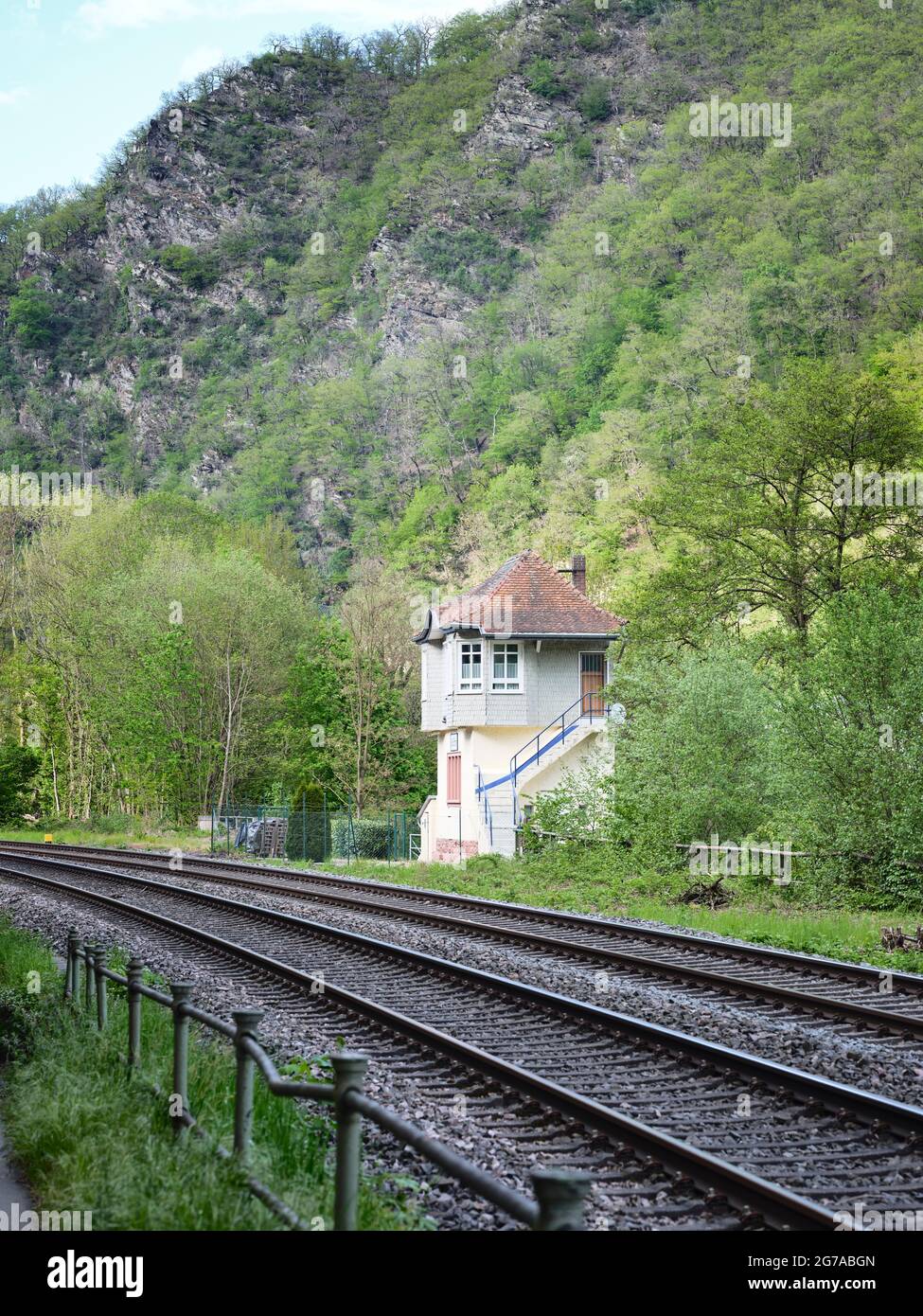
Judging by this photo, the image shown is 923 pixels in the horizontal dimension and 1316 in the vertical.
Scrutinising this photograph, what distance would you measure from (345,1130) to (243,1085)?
163 centimetres

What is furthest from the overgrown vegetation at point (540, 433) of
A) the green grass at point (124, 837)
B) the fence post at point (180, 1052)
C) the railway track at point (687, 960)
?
the fence post at point (180, 1052)

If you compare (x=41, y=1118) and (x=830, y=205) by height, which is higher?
(x=830, y=205)

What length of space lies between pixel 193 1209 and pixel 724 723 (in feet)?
72.5

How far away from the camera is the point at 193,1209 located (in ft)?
19.2

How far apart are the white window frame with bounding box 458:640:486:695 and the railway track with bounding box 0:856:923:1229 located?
83.0ft

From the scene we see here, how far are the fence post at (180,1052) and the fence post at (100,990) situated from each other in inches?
108

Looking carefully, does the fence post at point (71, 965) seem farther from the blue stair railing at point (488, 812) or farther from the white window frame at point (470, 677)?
the white window frame at point (470, 677)

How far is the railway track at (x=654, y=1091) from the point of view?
22.7 feet

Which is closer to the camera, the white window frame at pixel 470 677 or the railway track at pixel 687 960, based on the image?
the railway track at pixel 687 960

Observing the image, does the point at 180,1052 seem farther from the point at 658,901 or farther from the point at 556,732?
A: the point at 556,732

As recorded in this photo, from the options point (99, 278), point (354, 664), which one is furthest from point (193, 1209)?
point (99, 278)

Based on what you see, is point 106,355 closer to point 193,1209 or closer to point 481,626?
point 481,626

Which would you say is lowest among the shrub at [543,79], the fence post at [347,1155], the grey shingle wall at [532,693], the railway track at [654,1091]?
the railway track at [654,1091]

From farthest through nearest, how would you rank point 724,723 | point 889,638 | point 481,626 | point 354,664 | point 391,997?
point 354,664
point 481,626
point 724,723
point 889,638
point 391,997
